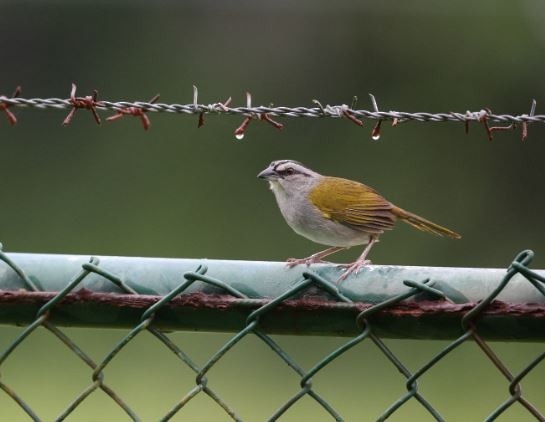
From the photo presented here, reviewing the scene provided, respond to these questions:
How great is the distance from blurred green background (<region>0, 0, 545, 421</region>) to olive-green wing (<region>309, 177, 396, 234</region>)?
4715 millimetres

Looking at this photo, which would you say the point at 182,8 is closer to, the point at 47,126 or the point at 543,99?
the point at 47,126

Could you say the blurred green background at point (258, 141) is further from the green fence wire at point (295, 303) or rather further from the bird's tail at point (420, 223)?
the green fence wire at point (295, 303)

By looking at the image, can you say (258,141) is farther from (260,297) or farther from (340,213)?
(260,297)

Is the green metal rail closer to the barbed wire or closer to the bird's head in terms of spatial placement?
the barbed wire

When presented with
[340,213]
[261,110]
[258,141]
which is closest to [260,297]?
[261,110]

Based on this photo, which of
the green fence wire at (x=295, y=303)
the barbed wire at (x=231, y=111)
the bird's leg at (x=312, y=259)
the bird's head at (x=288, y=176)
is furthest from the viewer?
the bird's head at (x=288, y=176)

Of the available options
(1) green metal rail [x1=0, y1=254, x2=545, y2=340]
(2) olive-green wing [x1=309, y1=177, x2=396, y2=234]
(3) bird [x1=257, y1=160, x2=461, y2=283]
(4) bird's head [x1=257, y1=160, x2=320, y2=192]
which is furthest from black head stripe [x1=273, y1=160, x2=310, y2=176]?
(1) green metal rail [x1=0, y1=254, x2=545, y2=340]

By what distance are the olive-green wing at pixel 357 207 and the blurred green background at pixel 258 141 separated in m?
4.71

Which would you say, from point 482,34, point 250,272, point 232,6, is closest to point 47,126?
point 232,6

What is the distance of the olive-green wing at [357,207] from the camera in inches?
159

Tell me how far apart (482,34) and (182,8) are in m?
3.91

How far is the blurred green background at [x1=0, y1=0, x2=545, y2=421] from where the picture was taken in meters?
10.2

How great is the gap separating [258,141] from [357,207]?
7270 mm

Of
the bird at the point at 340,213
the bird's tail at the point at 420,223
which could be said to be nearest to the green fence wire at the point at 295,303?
the bird at the point at 340,213
